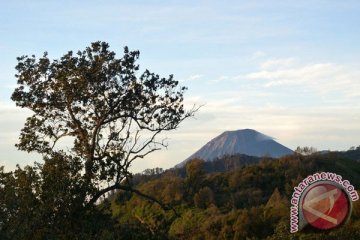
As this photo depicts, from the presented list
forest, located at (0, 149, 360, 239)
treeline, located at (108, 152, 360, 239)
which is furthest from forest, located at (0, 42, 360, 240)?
treeline, located at (108, 152, 360, 239)

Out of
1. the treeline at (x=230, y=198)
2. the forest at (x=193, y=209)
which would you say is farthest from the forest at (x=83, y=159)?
the treeline at (x=230, y=198)

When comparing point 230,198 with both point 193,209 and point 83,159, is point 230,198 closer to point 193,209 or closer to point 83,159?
point 193,209

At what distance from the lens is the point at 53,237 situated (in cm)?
1705

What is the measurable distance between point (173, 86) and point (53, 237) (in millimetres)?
10774

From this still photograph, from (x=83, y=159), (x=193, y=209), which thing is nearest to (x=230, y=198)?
(x=193, y=209)

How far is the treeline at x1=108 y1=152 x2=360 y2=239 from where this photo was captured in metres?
56.9

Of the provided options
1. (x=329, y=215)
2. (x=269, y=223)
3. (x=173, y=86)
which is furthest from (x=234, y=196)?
(x=173, y=86)

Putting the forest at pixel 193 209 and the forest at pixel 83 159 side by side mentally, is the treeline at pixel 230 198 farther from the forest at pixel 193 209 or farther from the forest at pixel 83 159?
the forest at pixel 83 159

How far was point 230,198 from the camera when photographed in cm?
8819

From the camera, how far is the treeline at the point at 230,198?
56.9 meters

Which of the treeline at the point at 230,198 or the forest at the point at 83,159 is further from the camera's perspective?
the treeline at the point at 230,198

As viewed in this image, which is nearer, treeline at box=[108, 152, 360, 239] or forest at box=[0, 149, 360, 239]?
forest at box=[0, 149, 360, 239]

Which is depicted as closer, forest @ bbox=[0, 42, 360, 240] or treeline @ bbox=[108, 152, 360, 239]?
forest @ bbox=[0, 42, 360, 240]

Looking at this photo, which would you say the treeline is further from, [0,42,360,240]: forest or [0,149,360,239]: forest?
[0,42,360,240]: forest
